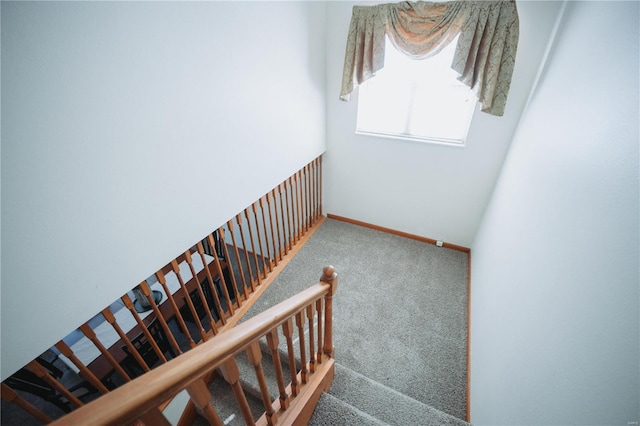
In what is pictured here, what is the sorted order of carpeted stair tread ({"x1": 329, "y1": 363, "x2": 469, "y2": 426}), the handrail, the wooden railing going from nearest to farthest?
the handrail
carpeted stair tread ({"x1": 329, "y1": 363, "x2": 469, "y2": 426})
the wooden railing

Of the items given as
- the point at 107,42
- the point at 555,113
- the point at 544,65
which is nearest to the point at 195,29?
the point at 107,42

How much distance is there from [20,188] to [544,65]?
306 cm

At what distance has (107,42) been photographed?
1015 millimetres

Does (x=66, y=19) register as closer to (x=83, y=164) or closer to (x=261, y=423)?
(x=83, y=164)

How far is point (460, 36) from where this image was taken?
2.07 metres

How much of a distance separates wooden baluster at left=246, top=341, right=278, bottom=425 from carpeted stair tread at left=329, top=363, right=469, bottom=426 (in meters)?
0.71

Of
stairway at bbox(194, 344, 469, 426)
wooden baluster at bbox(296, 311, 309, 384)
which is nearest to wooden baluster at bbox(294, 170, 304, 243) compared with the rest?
stairway at bbox(194, 344, 469, 426)

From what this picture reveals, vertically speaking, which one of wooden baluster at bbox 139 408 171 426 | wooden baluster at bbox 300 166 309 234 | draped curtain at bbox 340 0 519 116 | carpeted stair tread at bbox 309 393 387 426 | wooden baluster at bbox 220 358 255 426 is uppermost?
draped curtain at bbox 340 0 519 116

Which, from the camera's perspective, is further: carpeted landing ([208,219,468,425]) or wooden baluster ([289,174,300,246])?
wooden baluster ([289,174,300,246])

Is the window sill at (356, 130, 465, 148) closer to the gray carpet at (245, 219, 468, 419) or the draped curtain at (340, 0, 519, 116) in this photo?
the draped curtain at (340, 0, 519, 116)

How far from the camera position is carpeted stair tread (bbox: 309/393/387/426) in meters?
1.31

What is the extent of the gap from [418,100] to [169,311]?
10.8ft

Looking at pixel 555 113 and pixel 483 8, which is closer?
pixel 555 113

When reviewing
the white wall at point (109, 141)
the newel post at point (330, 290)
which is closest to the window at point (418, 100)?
the white wall at point (109, 141)
